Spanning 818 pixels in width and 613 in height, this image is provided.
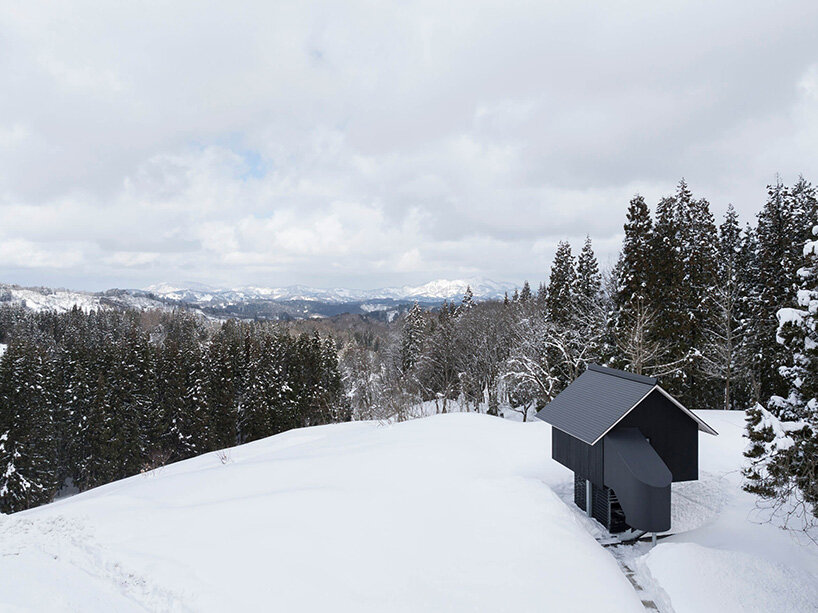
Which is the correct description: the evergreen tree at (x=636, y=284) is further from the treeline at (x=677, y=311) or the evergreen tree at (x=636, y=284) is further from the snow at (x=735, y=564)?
the snow at (x=735, y=564)

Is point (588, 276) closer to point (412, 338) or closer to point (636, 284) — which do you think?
point (636, 284)

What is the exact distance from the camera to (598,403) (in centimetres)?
1435

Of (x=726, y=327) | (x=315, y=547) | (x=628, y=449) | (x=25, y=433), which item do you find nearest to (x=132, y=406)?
(x=25, y=433)

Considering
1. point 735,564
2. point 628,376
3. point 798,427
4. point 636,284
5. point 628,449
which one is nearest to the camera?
point 798,427

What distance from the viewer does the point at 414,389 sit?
41281 millimetres

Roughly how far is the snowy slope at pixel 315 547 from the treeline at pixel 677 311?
11.8 m

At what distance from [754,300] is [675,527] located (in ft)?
63.4

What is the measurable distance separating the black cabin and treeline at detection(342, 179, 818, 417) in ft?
24.2

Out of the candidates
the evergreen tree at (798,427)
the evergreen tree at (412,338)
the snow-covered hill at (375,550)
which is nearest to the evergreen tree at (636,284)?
the snow-covered hill at (375,550)

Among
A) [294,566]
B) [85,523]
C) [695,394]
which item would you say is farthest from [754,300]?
[85,523]

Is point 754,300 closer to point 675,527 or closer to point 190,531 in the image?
point 675,527

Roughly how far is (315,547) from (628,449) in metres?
9.36

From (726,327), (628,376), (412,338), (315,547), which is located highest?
(726,327)

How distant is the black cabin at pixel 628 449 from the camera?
1169 centimetres
